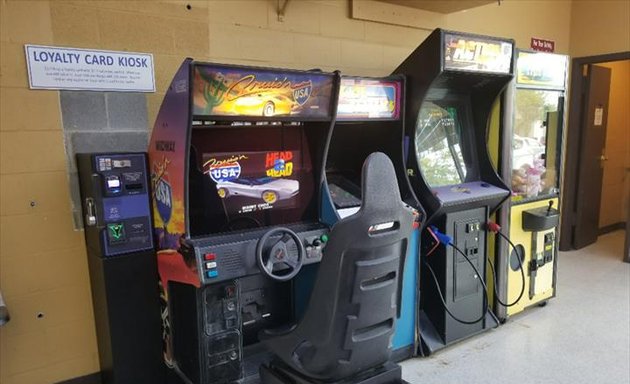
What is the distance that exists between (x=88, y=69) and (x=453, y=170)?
2.34 m

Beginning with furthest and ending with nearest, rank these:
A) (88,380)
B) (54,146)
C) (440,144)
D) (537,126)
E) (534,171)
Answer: (537,126) < (534,171) < (440,144) < (88,380) < (54,146)

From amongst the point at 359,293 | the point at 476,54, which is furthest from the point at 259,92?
the point at 476,54

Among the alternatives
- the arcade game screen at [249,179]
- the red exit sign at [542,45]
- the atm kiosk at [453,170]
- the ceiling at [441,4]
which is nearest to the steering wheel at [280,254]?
the arcade game screen at [249,179]

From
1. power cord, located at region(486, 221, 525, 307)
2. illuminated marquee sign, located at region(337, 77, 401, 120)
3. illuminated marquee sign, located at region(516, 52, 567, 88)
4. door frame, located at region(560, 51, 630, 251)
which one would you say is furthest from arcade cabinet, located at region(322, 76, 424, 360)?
door frame, located at region(560, 51, 630, 251)

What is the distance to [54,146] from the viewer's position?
7.56ft

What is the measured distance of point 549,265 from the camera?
3.54 metres

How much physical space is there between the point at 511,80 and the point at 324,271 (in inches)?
83.3

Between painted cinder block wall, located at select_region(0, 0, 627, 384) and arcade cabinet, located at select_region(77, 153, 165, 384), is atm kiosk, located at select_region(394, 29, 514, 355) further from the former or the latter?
arcade cabinet, located at select_region(77, 153, 165, 384)

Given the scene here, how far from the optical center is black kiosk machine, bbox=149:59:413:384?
5.63 feet

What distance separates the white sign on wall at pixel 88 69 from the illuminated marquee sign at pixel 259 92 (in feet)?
2.80

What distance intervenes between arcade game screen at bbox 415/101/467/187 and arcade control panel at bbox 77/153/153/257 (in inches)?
65.1

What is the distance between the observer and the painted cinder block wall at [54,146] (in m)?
2.20

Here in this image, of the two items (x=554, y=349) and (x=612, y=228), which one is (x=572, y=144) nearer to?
(x=612, y=228)

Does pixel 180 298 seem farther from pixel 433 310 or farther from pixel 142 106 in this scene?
pixel 433 310
